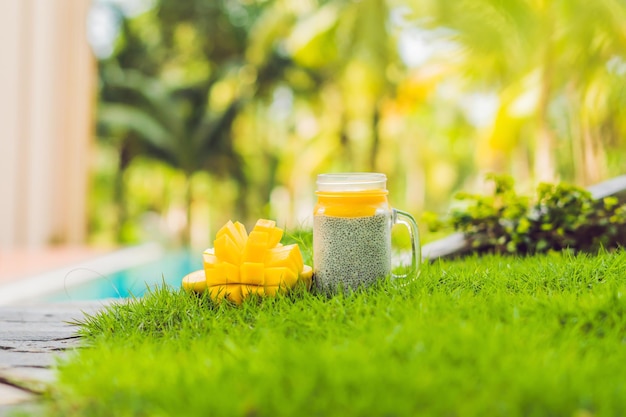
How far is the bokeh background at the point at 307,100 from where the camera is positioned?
23.4 feet

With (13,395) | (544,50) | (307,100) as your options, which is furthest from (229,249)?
(307,100)

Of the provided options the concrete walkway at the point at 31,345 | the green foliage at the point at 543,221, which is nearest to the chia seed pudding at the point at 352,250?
the concrete walkway at the point at 31,345

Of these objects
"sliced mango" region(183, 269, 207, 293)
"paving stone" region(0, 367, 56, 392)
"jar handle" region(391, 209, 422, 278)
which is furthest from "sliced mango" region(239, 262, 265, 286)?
"paving stone" region(0, 367, 56, 392)

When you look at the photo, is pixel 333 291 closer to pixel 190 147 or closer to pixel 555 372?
pixel 555 372

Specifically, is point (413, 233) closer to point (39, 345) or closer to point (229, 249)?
point (229, 249)

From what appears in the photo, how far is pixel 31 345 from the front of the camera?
1708mm

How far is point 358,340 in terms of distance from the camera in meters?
1.34

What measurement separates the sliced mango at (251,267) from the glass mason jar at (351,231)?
102 mm

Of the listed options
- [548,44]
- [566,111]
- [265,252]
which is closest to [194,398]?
[265,252]

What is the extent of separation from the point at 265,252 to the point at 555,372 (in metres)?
0.95

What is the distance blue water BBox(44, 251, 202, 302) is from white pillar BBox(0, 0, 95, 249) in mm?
1310

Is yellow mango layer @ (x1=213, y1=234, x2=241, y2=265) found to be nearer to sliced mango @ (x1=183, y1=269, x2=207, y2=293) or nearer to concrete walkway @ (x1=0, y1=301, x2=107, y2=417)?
sliced mango @ (x1=183, y1=269, x2=207, y2=293)

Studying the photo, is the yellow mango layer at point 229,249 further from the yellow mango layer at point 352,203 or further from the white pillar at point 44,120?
the white pillar at point 44,120

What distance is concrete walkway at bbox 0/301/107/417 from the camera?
4.48 ft
